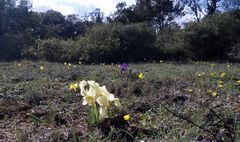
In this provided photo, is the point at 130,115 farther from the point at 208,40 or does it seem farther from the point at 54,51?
the point at 208,40

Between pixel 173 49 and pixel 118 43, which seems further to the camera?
pixel 173 49

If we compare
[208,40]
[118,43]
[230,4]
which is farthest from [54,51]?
[230,4]

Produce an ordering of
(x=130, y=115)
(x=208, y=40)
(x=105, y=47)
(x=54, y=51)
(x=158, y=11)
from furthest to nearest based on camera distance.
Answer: (x=158, y=11)
(x=208, y=40)
(x=54, y=51)
(x=105, y=47)
(x=130, y=115)

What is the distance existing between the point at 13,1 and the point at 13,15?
0.80 metres

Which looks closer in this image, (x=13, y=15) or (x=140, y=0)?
(x=13, y=15)

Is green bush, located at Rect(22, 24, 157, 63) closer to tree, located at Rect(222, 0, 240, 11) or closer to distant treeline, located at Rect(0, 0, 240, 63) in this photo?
distant treeline, located at Rect(0, 0, 240, 63)

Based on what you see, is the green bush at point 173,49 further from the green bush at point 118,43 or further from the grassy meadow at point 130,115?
the grassy meadow at point 130,115

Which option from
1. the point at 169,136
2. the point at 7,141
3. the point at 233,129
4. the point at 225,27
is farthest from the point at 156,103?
the point at 225,27

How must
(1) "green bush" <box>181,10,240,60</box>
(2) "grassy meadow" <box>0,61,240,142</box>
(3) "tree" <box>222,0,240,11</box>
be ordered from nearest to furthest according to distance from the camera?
(2) "grassy meadow" <box>0,61,240,142</box> < (1) "green bush" <box>181,10,240,60</box> < (3) "tree" <box>222,0,240,11</box>

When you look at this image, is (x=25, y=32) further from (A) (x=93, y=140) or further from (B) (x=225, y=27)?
A: (A) (x=93, y=140)

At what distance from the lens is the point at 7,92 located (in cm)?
596

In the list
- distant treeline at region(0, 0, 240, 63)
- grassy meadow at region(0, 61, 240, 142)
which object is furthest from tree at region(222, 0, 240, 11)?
grassy meadow at region(0, 61, 240, 142)

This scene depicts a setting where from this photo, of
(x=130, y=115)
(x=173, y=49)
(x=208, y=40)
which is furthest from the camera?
(x=173, y=49)

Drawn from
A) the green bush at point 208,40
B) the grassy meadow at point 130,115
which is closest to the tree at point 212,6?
the green bush at point 208,40
